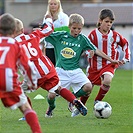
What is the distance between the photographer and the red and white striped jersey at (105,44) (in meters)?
11.7

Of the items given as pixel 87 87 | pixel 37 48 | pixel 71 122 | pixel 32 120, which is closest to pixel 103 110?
pixel 71 122

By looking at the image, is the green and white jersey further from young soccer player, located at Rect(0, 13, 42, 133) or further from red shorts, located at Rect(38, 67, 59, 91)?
young soccer player, located at Rect(0, 13, 42, 133)

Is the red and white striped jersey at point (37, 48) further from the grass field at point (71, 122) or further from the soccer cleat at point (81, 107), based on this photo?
the grass field at point (71, 122)

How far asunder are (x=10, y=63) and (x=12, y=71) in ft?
0.33

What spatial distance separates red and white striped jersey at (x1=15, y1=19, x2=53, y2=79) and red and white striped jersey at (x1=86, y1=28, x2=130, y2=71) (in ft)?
7.15

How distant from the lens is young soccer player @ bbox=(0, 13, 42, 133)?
7578 mm

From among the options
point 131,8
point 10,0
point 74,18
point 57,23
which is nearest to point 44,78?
point 74,18

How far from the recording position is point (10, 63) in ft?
24.9

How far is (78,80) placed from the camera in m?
10.5

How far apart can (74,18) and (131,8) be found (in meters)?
36.4

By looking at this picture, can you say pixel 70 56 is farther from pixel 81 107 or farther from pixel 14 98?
pixel 14 98

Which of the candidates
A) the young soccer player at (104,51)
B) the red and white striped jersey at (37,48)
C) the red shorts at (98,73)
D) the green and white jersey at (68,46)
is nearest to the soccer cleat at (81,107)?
the red and white striped jersey at (37,48)

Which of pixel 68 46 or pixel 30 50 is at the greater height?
pixel 30 50

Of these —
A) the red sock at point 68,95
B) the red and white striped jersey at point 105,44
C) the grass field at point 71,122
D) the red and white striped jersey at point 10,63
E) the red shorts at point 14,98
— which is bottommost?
the grass field at point 71,122
